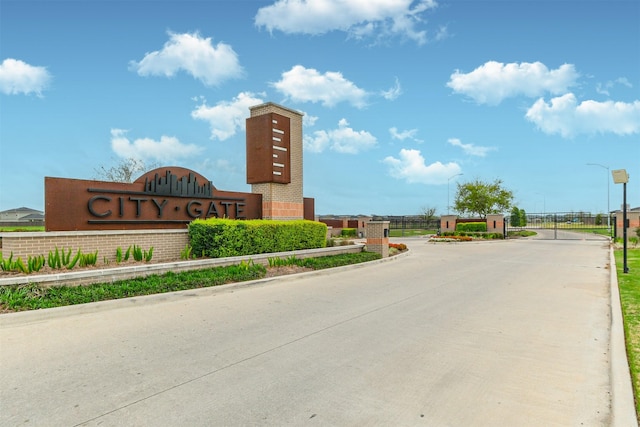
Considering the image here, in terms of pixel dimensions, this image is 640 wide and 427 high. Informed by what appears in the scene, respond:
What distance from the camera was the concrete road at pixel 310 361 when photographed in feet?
11.8

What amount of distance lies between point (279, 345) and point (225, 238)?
774 cm

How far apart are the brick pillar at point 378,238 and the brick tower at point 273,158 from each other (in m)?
3.71

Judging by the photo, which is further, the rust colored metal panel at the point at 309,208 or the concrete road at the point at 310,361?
the rust colored metal panel at the point at 309,208

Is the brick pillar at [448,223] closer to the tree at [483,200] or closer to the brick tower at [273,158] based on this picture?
the tree at [483,200]

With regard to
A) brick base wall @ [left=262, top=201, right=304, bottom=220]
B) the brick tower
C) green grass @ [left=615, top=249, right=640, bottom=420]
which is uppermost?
the brick tower

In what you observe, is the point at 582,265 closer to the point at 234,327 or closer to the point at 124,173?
the point at 234,327

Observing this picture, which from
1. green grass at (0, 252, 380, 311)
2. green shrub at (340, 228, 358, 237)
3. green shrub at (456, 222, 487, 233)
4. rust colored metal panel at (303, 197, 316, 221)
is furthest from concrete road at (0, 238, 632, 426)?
green shrub at (340, 228, 358, 237)

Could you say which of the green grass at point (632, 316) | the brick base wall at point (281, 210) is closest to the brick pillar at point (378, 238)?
the brick base wall at point (281, 210)

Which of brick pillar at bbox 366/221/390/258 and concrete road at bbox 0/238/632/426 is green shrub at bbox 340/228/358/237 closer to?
brick pillar at bbox 366/221/390/258

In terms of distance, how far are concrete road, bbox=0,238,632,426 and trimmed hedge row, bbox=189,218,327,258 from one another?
3822mm

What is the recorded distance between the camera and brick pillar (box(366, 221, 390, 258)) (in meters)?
17.2

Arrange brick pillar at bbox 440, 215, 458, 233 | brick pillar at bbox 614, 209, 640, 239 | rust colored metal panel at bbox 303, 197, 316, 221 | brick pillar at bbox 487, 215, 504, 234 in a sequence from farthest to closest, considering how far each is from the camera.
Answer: brick pillar at bbox 440, 215, 458, 233, brick pillar at bbox 487, 215, 504, 234, brick pillar at bbox 614, 209, 640, 239, rust colored metal panel at bbox 303, 197, 316, 221

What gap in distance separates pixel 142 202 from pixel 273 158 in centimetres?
609

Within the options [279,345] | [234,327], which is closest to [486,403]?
[279,345]
